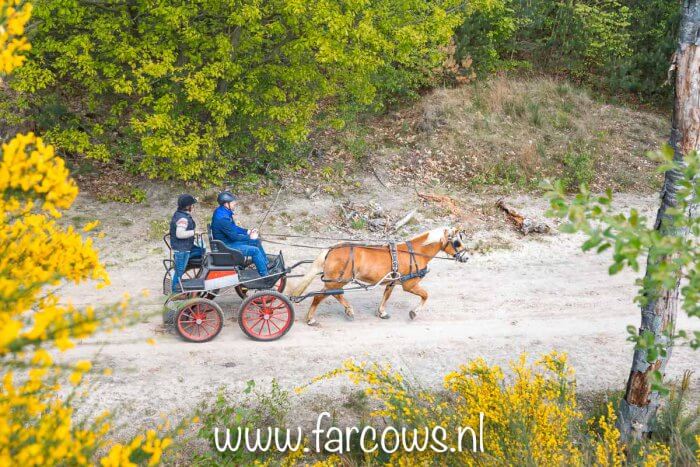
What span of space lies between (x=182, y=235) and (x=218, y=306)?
3.87ft

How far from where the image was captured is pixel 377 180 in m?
15.3

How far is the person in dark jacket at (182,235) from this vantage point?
8578mm

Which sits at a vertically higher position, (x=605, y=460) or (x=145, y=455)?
(x=145, y=455)

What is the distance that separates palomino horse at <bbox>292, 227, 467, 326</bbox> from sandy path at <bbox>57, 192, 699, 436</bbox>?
459 millimetres

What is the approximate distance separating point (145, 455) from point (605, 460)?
386cm

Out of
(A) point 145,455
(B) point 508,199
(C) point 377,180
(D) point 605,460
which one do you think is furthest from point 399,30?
(A) point 145,455

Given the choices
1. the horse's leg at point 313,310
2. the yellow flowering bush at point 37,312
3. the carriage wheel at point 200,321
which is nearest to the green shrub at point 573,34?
the horse's leg at point 313,310

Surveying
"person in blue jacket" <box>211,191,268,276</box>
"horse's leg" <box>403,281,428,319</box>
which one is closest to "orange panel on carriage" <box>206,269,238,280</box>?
"person in blue jacket" <box>211,191,268,276</box>

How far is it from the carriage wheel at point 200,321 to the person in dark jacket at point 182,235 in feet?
1.34

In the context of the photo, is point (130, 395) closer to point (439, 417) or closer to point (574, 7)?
point (439, 417)

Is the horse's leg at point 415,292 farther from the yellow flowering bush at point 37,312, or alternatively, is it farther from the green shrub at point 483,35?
the green shrub at point 483,35

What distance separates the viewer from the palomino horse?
9234 millimetres

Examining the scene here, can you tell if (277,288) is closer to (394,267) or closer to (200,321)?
(200,321)

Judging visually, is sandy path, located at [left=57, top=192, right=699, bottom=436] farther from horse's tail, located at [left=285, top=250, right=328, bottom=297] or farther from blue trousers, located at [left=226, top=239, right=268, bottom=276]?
blue trousers, located at [left=226, top=239, right=268, bottom=276]
